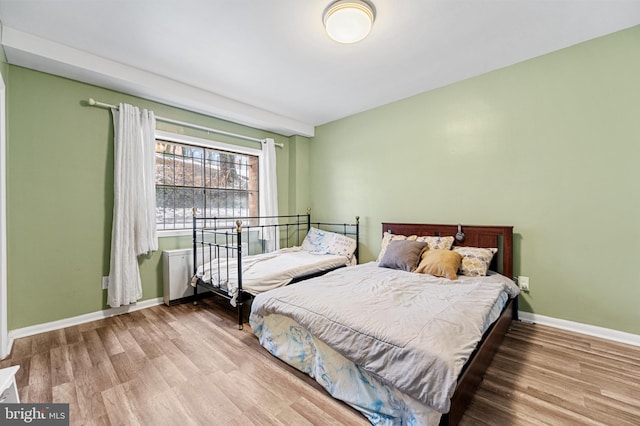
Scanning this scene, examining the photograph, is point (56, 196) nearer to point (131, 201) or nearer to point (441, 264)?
point (131, 201)

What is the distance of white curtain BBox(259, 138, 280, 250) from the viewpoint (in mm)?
4121

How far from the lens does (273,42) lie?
2299 mm

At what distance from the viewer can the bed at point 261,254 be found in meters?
2.63

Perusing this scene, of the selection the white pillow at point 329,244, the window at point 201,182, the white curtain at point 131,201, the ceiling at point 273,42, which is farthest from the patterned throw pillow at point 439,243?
the white curtain at point 131,201

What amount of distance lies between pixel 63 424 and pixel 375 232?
3.29 metres

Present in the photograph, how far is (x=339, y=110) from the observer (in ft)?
12.7

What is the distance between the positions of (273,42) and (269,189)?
2166mm

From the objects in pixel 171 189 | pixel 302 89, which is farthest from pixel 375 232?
pixel 171 189

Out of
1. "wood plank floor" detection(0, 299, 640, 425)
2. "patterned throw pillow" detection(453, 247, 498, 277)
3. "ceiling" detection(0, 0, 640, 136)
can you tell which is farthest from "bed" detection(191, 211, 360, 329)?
"ceiling" detection(0, 0, 640, 136)

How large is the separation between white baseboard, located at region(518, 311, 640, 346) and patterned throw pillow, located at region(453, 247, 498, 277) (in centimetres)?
66

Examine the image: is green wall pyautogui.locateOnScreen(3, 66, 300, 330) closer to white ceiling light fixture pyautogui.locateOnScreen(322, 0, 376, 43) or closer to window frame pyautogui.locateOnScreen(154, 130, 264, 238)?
window frame pyautogui.locateOnScreen(154, 130, 264, 238)

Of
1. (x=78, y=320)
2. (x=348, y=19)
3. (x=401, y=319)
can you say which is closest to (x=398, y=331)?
(x=401, y=319)

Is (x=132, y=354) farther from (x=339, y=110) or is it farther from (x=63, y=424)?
(x=339, y=110)

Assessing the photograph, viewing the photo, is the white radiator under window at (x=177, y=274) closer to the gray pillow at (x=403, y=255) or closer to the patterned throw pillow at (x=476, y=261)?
the gray pillow at (x=403, y=255)
